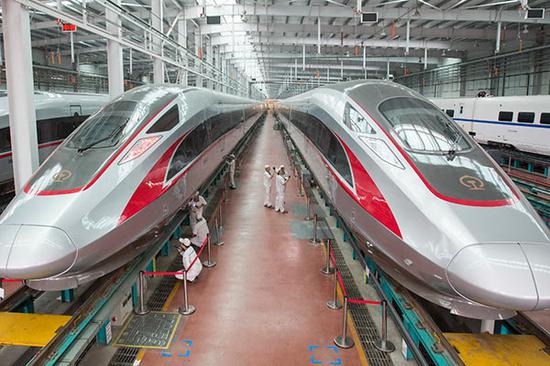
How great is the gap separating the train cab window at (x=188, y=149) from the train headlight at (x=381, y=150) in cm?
287

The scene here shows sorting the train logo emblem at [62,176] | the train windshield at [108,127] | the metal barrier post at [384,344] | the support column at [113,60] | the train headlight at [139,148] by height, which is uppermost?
the support column at [113,60]

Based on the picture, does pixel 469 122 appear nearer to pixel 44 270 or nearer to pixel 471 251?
pixel 471 251

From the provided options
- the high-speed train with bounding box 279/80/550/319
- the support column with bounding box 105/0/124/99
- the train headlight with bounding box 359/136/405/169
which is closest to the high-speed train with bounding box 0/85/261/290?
the high-speed train with bounding box 279/80/550/319

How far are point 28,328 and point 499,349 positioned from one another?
4.89 m

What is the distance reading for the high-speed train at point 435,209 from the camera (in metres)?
3.50

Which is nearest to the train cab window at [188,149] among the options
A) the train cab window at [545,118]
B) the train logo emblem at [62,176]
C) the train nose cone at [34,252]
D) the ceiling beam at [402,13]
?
the train logo emblem at [62,176]

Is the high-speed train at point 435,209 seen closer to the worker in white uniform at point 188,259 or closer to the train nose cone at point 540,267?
the train nose cone at point 540,267

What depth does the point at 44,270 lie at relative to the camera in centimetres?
390

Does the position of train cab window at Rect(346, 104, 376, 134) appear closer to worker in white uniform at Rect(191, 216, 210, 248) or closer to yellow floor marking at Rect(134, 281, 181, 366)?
worker in white uniform at Rect(191, 216, 210, 248)

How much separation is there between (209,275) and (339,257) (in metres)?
2.65

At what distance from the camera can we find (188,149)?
23.6ft

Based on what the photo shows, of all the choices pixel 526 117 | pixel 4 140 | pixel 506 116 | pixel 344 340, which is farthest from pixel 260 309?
pixel 506 116

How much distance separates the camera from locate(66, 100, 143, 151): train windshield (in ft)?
18.2

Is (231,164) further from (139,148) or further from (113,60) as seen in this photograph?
(139,148)
